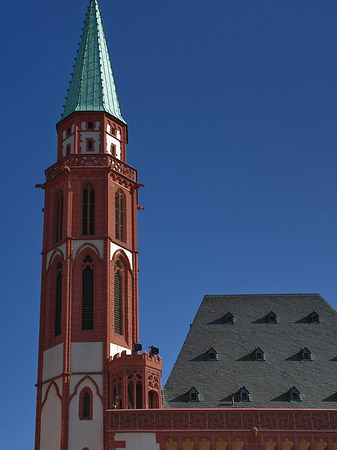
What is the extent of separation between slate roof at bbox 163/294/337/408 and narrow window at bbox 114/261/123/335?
3.61 meters

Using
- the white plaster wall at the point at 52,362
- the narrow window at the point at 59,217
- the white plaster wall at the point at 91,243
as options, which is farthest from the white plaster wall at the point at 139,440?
the narrow window at the point at 59,217

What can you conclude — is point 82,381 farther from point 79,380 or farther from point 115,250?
point 115,250

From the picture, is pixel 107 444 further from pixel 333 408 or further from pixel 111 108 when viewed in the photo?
pixel 111 108

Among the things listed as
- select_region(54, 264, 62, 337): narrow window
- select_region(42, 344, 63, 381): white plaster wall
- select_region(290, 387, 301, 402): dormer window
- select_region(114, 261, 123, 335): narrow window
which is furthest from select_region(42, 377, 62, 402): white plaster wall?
select_region(290, 387, 301, 402): dormer window

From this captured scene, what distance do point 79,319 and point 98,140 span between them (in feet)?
37.6

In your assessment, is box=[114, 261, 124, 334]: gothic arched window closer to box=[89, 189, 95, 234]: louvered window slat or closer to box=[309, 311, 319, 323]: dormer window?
box=[89, 189, 95, 234]: louvered window slat

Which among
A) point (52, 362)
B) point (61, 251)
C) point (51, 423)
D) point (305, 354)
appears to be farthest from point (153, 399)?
point (61, 251)

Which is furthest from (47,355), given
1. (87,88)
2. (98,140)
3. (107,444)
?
(87,88)

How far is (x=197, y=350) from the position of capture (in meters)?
45.2

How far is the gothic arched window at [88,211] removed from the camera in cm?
4719

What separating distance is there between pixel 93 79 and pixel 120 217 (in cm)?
1000

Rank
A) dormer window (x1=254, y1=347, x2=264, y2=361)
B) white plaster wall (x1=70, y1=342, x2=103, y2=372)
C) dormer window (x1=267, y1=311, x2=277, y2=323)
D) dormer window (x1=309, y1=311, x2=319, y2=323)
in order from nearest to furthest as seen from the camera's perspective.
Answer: white plaster wall (x1=70, y1=342, x2=103, y2=372)
dormer window (x1=254, y1=347, x2=264, y2=361)
dormer window (x1=267, y1=311, x2=277, y2=323)
dormer window (x1=309, y1=311, x2=319, y2=323)

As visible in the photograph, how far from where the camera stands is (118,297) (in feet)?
153

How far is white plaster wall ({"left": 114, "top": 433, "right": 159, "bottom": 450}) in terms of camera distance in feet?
131
